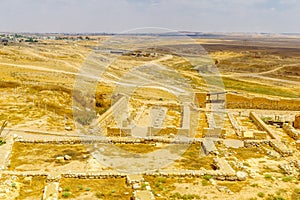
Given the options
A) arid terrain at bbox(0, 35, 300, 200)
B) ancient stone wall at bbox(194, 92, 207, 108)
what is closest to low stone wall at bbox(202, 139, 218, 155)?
arid terrain at bbox(0, 35, 300, 200)

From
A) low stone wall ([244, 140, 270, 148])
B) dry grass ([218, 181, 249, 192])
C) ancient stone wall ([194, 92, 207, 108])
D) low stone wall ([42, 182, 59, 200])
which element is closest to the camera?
low stone wall ([42, 182, 59, 200])

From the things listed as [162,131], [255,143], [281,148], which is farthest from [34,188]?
[281,148]

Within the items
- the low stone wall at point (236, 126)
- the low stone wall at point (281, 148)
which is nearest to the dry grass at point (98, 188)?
the low stone wall at point (281, 148)

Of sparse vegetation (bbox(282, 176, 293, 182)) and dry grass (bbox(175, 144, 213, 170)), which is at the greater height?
sparse vegetation (bbox(282, 176, 293, 182))

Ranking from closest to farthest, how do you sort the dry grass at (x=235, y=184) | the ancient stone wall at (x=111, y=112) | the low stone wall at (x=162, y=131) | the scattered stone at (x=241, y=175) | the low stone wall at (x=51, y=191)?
the low stone wall at (x=51, y=191)
the dry grass at (x=235, y=184)
the scattered stone at (x=241, y=175)
the low stone wall at (x=162, y=131)
the ancient stone wall at (x=111, y=112)

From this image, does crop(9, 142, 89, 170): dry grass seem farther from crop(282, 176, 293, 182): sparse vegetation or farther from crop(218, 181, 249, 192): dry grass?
crop(282, 176, 293, 182): sparse vegetation

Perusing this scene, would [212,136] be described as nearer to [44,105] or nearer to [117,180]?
[117,180]

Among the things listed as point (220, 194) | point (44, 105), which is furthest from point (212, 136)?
point (44, 105)

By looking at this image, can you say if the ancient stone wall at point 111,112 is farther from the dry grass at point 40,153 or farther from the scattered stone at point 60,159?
the scattered stone at point 60,159

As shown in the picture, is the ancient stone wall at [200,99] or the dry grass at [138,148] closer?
the dry grass at [138,148]

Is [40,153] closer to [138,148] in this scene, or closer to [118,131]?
[138,148]

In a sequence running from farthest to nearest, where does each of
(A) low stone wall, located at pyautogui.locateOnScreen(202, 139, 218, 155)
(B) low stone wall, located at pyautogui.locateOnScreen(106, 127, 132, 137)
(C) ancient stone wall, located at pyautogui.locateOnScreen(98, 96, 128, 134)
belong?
1. (C) ancient stone wall, located at pyautogui.locateOnScreen(98, 96, 128, 134)
2. (B) low stone wall, located at pyautogui.locateOnScreen(106, 127, 132, 137)
3. (A) low stone wall, located at pyautogui.locateOnScreen(202, 139, 218, 155)

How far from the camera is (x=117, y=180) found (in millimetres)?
11109

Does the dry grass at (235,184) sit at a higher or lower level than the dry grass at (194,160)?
higher
